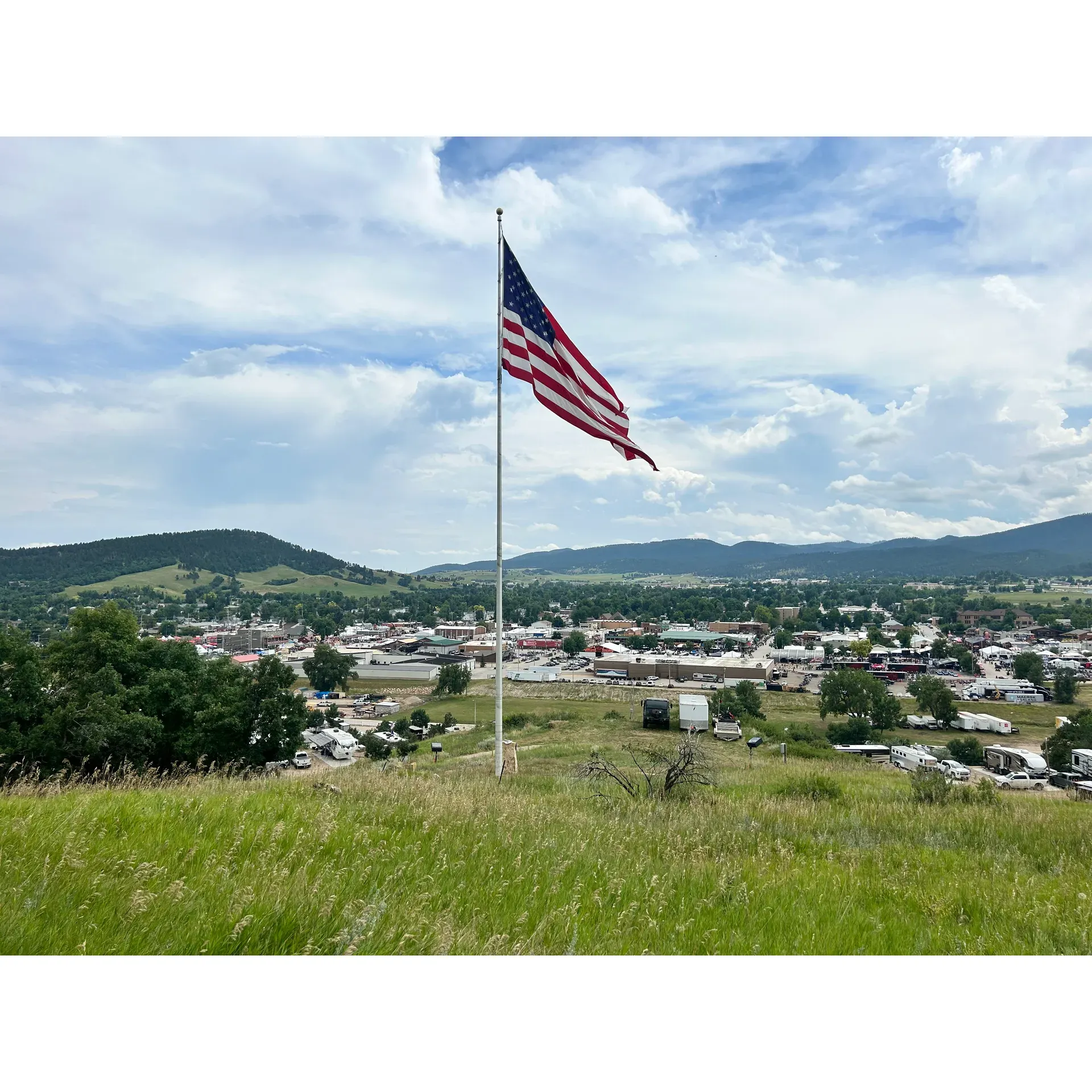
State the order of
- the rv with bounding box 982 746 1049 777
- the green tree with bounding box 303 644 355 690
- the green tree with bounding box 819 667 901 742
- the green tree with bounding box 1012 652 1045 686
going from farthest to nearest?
the green tree with bounding box 1012 652 1045 686, the green tree with bounding box 303 644 355 690, the green tree with bounding box 819 667 901 742, the rv with bounding box 982 746 1049 777

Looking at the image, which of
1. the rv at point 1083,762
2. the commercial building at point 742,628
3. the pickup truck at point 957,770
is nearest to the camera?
the pickup truck at point 957,770

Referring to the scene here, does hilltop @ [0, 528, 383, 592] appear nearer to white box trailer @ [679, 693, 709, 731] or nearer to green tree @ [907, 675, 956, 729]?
white box trailer @ [679, 693, 709, 731]

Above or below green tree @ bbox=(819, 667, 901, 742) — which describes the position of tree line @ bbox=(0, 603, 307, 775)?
above

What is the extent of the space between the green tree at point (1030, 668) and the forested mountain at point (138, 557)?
165 meters

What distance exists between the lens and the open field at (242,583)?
133 meters

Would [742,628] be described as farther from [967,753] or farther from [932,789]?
Answer: [932,789]

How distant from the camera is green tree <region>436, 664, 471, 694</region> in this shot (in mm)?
62812

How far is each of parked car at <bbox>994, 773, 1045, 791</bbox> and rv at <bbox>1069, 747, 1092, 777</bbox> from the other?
268 centimetres

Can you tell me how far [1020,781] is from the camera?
76.3ft

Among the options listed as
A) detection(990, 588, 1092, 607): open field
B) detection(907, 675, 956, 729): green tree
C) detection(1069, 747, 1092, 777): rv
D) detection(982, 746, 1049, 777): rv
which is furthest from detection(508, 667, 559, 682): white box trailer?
detection(990, 588, 1092, 607): open field

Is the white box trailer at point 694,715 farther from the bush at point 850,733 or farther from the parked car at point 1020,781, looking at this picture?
the bush at point 850,733

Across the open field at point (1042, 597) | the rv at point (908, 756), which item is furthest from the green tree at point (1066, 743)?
the open field at point (1042, 597)

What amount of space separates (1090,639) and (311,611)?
154 meters

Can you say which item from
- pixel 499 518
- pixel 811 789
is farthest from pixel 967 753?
pixel 499 518
